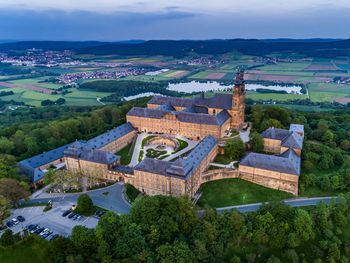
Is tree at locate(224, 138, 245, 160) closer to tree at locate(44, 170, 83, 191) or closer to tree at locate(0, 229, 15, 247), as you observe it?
tree at locate(44, 170, 83, 191)

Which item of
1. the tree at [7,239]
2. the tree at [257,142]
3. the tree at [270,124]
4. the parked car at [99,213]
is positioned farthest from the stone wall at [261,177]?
the tree at [7,239]

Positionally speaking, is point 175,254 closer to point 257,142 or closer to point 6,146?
point 257,142

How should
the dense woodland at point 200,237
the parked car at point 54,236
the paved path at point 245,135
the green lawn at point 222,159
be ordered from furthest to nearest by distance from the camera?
the paved path at point 245,135 < the green lawn at point 222,159 < the parked car at point 54,236 < the dense woodland at point 200,237

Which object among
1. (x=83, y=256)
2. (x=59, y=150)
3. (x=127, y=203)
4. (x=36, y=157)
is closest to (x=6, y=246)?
(x=83, y=256)

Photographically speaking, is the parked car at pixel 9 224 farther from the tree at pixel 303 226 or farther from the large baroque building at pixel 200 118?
the tree at pixel 303 226

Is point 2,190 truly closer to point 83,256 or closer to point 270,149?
point 83,256

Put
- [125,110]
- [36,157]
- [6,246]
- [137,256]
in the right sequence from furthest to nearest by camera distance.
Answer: [125,110]
[36,157]
[6,246]
[137,256]

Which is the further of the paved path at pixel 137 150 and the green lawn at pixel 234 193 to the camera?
the paved path at pixel 137 150
